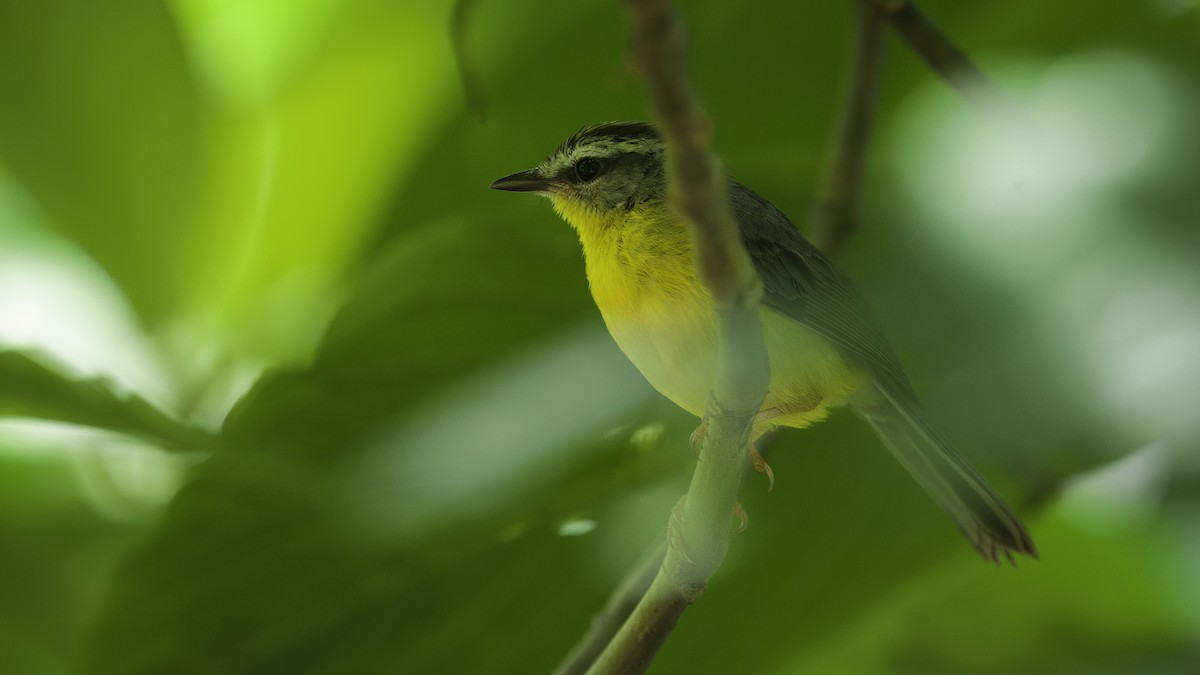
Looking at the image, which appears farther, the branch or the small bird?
the small bird

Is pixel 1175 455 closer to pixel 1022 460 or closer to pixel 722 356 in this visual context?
pixel 1022 460

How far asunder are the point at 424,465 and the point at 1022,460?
1.40 feet

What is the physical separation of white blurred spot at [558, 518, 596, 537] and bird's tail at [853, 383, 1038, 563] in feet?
0.72

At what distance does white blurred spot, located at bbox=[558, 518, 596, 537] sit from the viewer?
745 mm

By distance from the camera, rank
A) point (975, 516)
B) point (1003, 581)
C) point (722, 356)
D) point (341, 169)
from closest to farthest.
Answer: point (722, 356) < point (975, 516) < point (341, 169) < point (1003, 581)

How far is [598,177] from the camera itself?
75 centimetres

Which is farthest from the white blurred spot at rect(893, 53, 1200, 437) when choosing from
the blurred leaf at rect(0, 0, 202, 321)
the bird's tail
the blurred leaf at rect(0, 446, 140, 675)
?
the blurred leaf at rect(0, 446, 140, 675)

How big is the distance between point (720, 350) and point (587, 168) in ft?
1.02

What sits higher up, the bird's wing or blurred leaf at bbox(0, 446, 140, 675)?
blurred leaf at bbox(0, 446, 140, 675)

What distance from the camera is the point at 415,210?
800 millimetres

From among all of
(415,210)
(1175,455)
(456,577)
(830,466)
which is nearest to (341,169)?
(415,210)

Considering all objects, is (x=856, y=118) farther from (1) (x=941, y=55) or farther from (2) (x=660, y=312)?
(2) (x=660, y=312)

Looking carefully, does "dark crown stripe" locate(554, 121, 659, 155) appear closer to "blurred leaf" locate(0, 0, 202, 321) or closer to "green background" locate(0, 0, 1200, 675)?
"green background" locate(0, 0, 1200, 675)

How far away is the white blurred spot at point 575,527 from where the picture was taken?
0.75 meters
